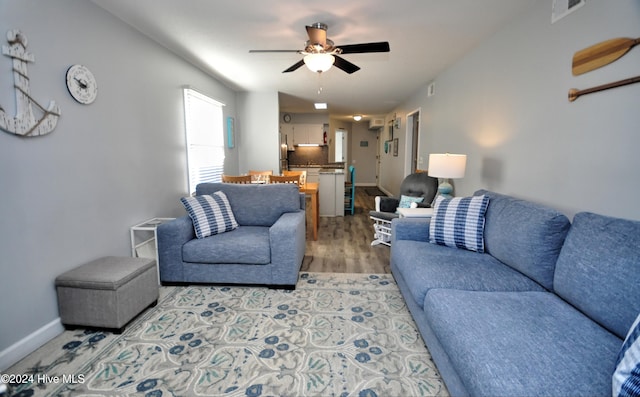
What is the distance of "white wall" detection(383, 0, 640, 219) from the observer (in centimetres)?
175

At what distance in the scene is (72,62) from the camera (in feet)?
7.49

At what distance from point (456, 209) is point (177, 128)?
3.34m

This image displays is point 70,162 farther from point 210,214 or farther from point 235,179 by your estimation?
point 235,179

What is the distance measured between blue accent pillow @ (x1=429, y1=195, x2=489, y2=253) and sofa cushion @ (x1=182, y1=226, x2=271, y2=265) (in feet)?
5.05

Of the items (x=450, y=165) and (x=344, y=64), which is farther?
(x=450, y=165)

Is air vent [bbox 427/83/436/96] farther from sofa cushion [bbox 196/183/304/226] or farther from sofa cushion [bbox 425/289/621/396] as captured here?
sofa cushion [bbox 425/289/621/396]

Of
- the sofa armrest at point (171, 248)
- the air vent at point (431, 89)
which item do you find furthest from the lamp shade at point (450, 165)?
the sofa armrest at point (171, 248)

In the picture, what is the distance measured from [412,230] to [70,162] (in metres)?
2.83

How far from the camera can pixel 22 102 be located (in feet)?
6.33

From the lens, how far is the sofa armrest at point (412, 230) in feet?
9.19

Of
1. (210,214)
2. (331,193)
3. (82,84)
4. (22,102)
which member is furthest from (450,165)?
(22,102)

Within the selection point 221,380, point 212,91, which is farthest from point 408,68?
point 221,380

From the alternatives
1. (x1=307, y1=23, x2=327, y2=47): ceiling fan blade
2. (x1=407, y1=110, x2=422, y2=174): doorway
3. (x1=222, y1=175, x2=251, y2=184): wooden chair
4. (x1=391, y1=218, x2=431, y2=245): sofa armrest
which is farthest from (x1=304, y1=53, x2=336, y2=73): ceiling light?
(x1=407, y1=110, x2=422, y2=174): doorway

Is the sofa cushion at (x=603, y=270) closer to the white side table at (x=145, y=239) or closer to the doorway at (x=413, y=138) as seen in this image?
the white side table at (x=145, y=239)
